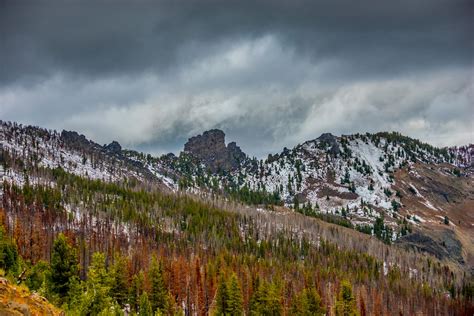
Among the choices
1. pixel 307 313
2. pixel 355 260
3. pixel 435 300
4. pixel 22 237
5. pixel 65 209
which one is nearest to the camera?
pixel 307 313

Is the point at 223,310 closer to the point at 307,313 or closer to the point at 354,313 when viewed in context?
the point at 307,313

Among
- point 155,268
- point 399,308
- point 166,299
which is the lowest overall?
point 399,308

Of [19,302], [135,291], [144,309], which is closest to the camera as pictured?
[19,302]

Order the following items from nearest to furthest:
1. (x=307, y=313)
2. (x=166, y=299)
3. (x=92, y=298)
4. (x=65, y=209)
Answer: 1. (x=92, y=298)
2. (x=166, y=299)
3. (x=307, y=313)
4. (x=65, y=209)

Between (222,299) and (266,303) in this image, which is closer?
(222,299)

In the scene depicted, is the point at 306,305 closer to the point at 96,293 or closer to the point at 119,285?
the point at 119,285

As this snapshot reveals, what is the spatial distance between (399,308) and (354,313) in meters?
50.8

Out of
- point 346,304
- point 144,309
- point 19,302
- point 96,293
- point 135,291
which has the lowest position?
point 346,304

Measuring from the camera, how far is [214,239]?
191375 millimetres

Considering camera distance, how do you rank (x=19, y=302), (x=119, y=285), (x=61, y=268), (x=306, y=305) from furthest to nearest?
(x=306, y=305) → (x=119, y=285) → (x=61, y=268) → (x=19, y=302)

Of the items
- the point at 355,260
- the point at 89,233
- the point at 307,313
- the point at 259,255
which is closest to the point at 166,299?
the point at 307,313

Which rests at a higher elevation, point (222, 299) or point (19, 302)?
point (19, 302)

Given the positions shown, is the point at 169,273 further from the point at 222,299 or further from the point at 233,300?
the point at 233,300

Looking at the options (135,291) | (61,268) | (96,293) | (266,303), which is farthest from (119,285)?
(266,303)
